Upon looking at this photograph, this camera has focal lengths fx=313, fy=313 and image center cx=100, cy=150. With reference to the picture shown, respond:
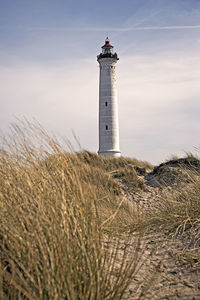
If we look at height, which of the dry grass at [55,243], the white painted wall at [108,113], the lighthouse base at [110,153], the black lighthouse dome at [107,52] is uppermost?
the black lighthouse dome at [107,52]

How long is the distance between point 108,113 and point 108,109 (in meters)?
0.27

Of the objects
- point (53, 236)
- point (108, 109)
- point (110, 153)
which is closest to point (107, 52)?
point (108, 109)

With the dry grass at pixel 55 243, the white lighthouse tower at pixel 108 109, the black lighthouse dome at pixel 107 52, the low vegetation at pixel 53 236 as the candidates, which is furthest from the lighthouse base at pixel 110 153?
the dry grass at pixel 55 243

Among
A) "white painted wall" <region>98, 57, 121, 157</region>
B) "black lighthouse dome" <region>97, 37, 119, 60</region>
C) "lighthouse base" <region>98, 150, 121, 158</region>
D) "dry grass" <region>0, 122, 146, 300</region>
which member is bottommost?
"dry grass" <region>0, 122, 146, 300</region>

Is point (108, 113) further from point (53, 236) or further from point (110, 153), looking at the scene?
point (53, 236)

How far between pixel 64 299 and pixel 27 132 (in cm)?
165

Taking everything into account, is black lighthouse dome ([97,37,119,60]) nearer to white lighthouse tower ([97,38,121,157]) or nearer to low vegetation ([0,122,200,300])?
white lighthouse tower ([97,38,121,157])

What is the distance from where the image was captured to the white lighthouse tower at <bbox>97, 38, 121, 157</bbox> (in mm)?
20609

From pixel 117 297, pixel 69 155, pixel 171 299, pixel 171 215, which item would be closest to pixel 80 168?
pixel 69 155

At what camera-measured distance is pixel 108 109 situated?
2075cm

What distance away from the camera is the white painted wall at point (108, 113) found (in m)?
20.6

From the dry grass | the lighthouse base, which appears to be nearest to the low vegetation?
the dry grass

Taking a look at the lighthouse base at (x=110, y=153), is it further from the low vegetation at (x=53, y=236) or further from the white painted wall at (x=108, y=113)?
the low vegetation at (x=53, y=236)

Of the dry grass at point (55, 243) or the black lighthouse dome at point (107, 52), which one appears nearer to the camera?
the dry grass at point (55, 243)
